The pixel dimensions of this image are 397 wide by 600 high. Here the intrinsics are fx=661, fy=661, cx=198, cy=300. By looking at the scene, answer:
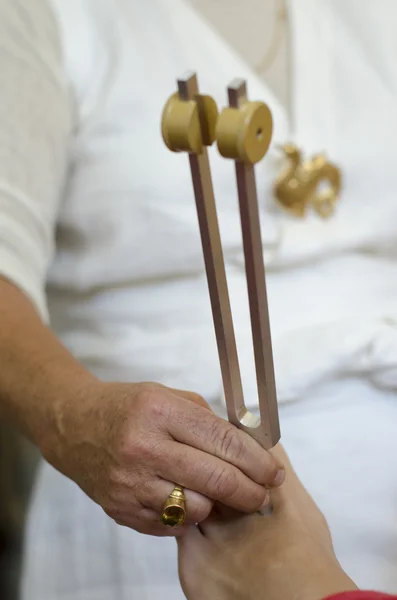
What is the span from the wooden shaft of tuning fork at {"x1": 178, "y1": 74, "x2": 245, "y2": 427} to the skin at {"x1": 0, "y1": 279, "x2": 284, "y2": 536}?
3 centimetres

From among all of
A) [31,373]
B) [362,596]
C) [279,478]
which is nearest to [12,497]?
[31,373]

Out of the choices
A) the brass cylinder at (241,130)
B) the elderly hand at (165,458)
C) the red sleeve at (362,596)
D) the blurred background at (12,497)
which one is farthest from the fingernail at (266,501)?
the blurred background at (12,497)

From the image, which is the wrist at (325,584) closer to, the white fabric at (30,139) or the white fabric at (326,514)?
the white fabric at (326,514)

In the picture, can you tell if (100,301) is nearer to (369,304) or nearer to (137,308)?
(137,308)

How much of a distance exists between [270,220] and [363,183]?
4.1 inches

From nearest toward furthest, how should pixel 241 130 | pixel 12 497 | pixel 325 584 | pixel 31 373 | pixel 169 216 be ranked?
pixel 241 130, pixel 325 584, pixel 31 373, pixel 169 216, pixel 12 497

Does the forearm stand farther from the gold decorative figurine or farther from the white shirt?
the gold decorative figurine

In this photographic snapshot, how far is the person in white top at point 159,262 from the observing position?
0.55m

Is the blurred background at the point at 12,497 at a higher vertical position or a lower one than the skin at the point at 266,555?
lower

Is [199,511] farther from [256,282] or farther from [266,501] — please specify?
[256,282]

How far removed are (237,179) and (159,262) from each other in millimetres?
320

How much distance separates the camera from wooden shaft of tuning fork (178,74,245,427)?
340 millimetres

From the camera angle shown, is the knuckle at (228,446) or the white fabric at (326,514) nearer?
the knuckle at (228,446)

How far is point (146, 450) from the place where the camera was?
43 cm
